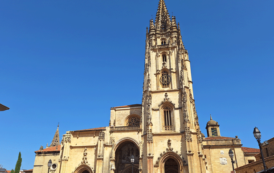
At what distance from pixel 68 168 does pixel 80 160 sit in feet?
6.12

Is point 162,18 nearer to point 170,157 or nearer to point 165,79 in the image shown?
point 165,79

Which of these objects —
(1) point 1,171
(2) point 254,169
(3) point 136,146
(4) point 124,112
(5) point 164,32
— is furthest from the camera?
(5) point 164,32

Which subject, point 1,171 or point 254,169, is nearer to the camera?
point 1,171

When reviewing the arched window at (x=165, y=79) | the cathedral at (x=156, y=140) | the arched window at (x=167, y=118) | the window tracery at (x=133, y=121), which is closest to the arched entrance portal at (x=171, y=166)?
the cathedral at (x=156, y=140)

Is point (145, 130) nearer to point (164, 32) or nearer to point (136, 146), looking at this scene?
point (136, 146)

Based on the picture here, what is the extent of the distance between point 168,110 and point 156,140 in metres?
4.68

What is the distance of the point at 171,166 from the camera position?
28.6 m

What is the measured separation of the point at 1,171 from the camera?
285 inches

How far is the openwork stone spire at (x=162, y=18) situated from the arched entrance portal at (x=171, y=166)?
875 inches

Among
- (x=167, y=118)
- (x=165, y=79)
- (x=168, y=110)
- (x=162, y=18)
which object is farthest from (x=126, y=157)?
(x=162, y=18)

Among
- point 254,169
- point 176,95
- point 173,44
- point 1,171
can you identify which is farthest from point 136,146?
point 1,171

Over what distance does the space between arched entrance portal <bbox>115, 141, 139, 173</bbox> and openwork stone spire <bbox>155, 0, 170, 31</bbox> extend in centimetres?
2074

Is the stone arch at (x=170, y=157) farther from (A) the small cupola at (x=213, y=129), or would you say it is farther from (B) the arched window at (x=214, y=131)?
(B) the arched window at (x=214, y=131)

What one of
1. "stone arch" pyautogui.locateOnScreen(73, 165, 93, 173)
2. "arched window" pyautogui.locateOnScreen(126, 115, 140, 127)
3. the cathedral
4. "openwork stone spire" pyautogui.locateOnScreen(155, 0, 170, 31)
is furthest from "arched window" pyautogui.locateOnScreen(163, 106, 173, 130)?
"openwork stone spire" pyautogui.locateOnScreen(155, 0, 170, 31)
